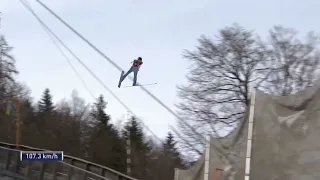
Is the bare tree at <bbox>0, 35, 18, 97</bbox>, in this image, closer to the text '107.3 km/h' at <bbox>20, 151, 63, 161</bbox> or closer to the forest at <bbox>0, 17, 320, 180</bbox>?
the forest at <bbox>0, 17, 320, 180</bbox>

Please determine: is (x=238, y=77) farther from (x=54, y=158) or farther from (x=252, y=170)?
(x=252, y=170)

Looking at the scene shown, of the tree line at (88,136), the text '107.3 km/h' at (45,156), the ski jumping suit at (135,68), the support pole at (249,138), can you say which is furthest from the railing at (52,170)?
the tree line at (88,136)

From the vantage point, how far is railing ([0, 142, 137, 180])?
75.2 ft

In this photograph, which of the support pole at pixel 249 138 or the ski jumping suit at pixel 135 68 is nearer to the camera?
the support pole at pixel 249 138

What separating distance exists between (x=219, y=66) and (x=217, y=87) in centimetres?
168

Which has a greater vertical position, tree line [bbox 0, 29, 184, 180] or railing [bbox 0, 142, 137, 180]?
tree line [bbox 0, 29, 184, 180]

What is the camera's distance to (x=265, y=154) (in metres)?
13.7

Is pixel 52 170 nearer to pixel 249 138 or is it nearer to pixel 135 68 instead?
pixel 135 68

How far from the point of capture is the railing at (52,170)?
22.9 meters

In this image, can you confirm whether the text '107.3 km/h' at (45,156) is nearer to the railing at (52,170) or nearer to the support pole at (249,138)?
the railing at (52,170)

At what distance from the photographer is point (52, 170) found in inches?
990

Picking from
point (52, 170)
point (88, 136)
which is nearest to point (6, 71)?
point (88, 136)

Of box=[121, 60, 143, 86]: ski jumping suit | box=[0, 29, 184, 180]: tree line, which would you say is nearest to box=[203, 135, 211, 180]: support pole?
box=[121, 60, 143, 86]: ski jumping suit

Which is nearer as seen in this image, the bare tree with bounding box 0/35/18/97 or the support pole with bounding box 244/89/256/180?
the support pole with bounding box 244/89/256/180
